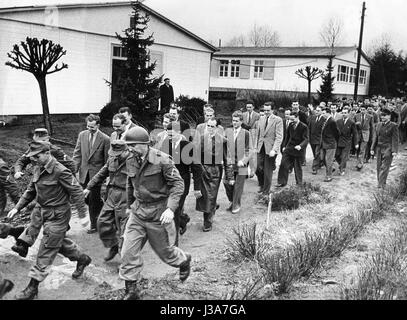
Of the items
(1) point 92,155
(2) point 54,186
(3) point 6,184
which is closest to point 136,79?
(1) point 92,155

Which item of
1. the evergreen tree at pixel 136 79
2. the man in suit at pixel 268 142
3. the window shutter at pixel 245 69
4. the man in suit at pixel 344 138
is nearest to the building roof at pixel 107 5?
the evergreen tree at pixel 136 79

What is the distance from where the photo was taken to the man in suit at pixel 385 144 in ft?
36.9

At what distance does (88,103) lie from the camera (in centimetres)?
1817

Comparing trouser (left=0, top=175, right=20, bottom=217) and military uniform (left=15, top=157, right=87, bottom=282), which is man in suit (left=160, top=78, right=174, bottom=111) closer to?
trouser (left=0, top=175, right=20, bottom=217)

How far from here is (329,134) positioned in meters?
12.4

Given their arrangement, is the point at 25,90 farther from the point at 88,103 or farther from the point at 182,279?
the point at 182,279

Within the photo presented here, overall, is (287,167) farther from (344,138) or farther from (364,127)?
(364,127)

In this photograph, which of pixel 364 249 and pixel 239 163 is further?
pixel 239 163

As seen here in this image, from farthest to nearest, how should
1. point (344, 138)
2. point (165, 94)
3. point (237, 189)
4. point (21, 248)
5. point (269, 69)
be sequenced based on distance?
point (269, 69)
point (165, 94)
point (344, 138)
point (237, 189)
point (21, 248)

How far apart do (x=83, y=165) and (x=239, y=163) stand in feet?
9.64

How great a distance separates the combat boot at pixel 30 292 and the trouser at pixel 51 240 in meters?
0.08

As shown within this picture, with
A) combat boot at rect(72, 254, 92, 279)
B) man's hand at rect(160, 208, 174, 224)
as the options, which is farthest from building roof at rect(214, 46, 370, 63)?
man's hand at rect(160, 208, 174, 224)

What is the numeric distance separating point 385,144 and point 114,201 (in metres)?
7.67
